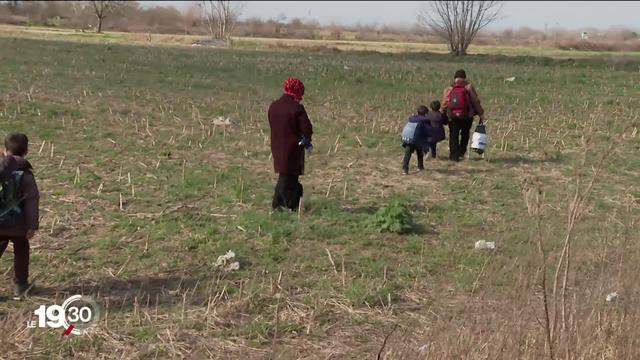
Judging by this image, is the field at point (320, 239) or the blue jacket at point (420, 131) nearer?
the field at point (320, 239)

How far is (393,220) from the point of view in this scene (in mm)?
7609

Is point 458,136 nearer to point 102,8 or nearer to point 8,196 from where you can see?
point 8,196

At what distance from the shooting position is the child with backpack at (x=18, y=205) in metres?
5.48

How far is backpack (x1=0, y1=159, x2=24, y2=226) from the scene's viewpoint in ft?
17.9

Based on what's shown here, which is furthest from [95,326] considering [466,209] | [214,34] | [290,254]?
[214,34]

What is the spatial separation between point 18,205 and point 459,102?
7.64 metres

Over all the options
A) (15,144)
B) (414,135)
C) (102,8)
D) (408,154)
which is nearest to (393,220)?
(414,135)

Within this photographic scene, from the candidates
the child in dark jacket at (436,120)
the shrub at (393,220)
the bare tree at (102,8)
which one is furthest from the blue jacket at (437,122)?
the bare tree at (102,8)

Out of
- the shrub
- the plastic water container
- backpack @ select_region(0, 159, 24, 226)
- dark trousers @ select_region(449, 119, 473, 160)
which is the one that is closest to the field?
the shrub

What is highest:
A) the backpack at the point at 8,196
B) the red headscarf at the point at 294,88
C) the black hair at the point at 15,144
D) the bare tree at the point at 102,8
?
the bare tree at the point at 102,8

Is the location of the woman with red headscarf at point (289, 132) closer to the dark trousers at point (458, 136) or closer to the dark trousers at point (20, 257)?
the dark trousers at point (20, 257)

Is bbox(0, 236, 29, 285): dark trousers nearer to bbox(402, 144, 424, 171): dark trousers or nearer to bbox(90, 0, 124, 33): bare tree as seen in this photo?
bbox(402, 144, 424, 171): dark trousers

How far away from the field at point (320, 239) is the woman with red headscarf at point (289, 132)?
54 centimetres

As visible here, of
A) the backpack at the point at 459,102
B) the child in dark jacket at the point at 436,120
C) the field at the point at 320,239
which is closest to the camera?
the field at the point at 320,239
